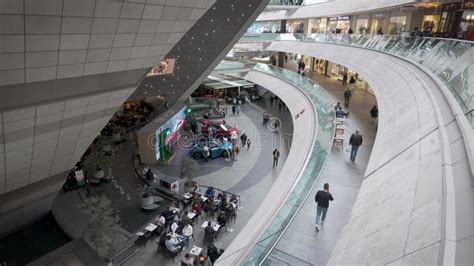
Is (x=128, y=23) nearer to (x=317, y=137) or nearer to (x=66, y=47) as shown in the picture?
(x=66, y=47)

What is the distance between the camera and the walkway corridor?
6410 mm

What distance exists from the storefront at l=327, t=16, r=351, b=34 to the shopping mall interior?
546 centimetres

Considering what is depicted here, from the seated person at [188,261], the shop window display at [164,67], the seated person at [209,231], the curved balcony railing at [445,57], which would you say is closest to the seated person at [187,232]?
the seated person at [209,231]

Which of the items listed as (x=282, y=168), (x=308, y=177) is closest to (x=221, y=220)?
(x=282, y=168)

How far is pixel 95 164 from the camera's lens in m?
17.0

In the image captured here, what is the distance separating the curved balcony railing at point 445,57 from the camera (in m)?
6.00

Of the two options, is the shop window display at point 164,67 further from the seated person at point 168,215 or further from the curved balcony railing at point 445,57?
the curved balcony railing at point 445,57

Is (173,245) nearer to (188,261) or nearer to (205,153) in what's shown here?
(188,261)

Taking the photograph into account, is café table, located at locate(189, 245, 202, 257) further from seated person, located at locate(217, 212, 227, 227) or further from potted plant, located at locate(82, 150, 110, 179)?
potted plant, located at locate(82, 150, 110, 179)

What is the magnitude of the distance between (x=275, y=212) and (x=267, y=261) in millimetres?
1611

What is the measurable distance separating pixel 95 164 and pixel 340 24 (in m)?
28.3

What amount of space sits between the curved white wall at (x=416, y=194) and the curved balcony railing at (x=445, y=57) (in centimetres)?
33

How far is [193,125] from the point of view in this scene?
86.8ft

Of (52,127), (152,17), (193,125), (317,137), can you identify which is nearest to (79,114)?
(52,127)
